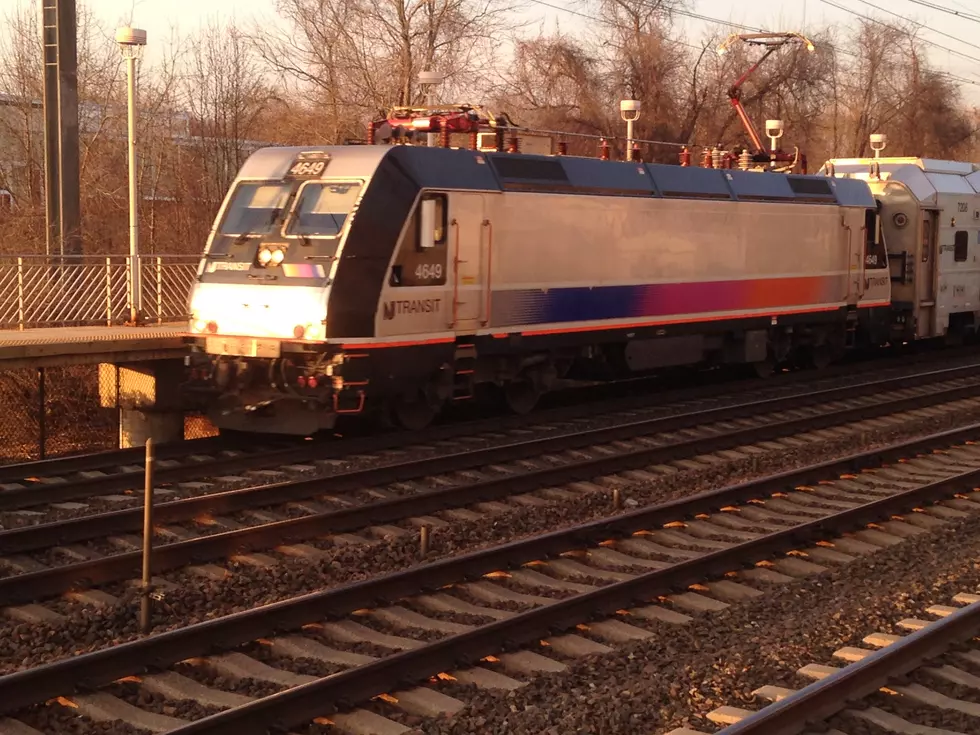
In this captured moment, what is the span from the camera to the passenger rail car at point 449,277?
501 inches

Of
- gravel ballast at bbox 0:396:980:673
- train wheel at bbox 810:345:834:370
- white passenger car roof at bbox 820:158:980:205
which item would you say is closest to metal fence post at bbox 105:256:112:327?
gravel ballast at bbox 0:396:980:673

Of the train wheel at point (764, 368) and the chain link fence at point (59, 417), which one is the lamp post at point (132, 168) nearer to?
the chain link fence at point (59, 417)

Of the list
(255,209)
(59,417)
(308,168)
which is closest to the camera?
(308,168)

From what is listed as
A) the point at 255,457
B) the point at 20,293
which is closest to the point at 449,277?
the point at 255,457

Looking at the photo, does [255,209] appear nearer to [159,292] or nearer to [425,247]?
[425,247]

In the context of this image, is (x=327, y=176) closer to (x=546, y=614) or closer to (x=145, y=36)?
(x=145, y=36)

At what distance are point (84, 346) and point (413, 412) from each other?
12.6ft

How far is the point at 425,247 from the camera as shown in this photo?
43.7ft

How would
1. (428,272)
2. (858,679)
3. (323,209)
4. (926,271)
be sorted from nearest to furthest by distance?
1. (858,679)
2. (323,209)
3. (428,272)
4. (926,271)

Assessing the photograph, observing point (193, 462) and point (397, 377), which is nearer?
point (193, 462)

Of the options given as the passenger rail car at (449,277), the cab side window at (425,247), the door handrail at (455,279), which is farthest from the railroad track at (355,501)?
the cab side window at (425,247)

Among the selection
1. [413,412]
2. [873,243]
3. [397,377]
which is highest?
[873,243]

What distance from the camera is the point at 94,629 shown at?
295 inches

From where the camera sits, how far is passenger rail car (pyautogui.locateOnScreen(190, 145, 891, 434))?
41.8 feet
